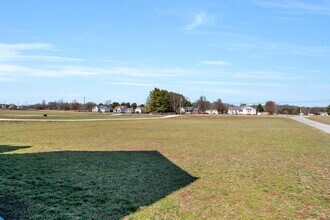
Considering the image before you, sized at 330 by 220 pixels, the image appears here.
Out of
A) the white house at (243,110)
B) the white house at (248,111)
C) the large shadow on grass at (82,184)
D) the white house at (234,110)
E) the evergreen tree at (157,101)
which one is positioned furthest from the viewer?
the white house at (234,110)

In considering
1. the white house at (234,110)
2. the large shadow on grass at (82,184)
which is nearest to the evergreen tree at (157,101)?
the white house at (234,110)

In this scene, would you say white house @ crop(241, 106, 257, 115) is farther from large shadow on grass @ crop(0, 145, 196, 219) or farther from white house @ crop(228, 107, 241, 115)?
large shadow on grass @ crop(0, 145, 196, 219)

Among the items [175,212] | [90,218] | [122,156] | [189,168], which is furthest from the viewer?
[122,156]

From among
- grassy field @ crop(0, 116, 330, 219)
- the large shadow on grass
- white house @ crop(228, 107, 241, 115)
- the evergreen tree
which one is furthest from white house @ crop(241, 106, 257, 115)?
the large shadow on grass

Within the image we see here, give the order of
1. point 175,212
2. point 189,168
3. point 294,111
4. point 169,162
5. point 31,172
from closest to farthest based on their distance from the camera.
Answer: point 175,212 < point 31,172 < point 189,168 < point 169,162 < point 294,111

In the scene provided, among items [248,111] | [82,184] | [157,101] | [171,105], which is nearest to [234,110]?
[248,111]

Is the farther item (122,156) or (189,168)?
(122,156)

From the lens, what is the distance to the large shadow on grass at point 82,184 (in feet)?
20.2

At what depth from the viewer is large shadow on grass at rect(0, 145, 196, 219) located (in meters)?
6.17

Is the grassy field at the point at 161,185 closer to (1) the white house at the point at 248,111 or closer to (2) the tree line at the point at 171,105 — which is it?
(2) the tree line at the point at 171,105

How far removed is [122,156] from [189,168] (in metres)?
3.41

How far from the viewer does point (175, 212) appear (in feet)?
20.3

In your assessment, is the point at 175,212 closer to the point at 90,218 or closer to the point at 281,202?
the point at 90,218

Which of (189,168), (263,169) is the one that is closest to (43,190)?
(189,168)
